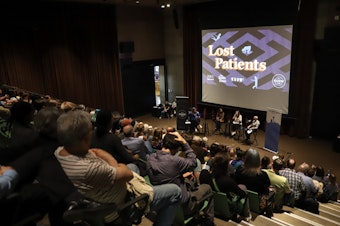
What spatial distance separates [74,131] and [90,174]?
0.26 meters

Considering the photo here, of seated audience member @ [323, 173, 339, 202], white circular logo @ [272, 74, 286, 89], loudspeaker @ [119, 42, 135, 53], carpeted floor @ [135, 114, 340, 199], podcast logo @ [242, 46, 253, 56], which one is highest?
loudspeaker @ [119, 42, 135, 53]

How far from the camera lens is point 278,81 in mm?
8898

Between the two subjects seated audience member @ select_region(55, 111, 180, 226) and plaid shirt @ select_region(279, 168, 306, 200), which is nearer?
seated audience member @ select_region(55, 111, 180, 226)

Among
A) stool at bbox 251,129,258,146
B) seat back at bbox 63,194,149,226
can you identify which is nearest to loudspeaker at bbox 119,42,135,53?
stool at bbox 251,129,258,146

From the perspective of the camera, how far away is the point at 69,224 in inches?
67.8

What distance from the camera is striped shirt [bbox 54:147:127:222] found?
1.63 metres

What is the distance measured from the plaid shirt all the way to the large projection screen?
16.7ft

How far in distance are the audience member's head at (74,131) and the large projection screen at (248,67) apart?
26.7ft

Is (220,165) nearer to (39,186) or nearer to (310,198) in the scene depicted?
(39,186)

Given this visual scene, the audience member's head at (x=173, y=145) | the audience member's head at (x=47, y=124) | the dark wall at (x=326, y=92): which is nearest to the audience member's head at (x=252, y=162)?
the audience member's head at (x=173, y=145)

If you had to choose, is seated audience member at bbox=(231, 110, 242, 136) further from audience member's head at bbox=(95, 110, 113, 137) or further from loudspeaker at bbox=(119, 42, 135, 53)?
audience member's head at bbox=(95, 110, 113, 137)

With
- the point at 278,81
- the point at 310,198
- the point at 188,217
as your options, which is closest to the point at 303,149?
the point at 278,81

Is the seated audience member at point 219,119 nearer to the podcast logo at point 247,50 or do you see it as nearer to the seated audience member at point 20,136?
the podcast logo at point 247,50

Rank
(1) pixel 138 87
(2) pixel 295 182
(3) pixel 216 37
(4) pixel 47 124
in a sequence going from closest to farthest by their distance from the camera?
(4) pixel 47 124 → (2) pixel 295 182 → (3) pixel 216 37 → (1) pixel 138 87
